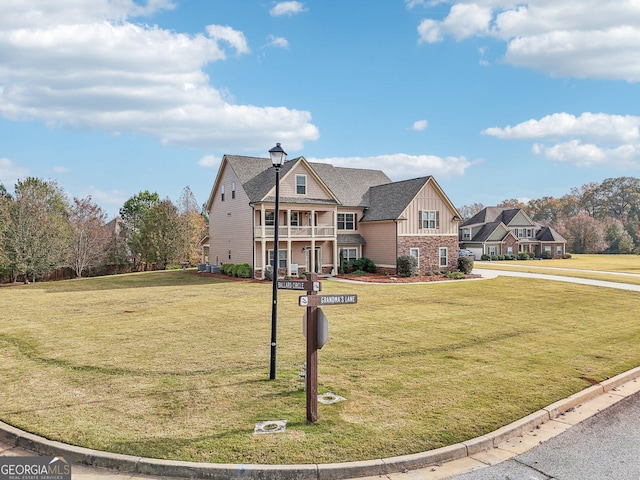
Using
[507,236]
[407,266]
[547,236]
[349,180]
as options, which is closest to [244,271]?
[407,266]

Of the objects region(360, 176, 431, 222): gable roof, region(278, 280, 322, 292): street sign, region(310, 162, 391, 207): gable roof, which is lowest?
region(278, 280, 322, 292): street sign

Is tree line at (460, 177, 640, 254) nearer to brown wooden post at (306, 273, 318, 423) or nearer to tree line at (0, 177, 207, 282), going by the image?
tree line at (0, 177, 207, 282)

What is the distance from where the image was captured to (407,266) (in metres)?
32.2

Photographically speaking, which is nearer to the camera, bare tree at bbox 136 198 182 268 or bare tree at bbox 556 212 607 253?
bare tree at bbox 136 198 182 268

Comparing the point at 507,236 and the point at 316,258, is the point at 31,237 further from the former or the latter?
the point at 507,236

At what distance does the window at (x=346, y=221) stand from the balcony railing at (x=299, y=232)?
8.20ft

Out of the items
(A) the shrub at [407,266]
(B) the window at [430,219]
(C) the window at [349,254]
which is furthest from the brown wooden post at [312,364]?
(B) the window at [430,219]

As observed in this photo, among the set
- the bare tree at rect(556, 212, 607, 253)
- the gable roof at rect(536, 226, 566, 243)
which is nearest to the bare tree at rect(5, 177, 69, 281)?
the gable roof at rect(536, 226, 566, 243)

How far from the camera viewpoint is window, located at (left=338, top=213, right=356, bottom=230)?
36281mm

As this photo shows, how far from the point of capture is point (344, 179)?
1556 inches

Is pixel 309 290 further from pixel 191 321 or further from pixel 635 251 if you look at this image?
pixel 635 251

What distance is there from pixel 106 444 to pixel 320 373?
4391 millimetres

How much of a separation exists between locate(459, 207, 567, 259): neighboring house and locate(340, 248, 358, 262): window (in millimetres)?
30123

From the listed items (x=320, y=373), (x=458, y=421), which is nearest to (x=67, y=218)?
(x=320, y=373)
